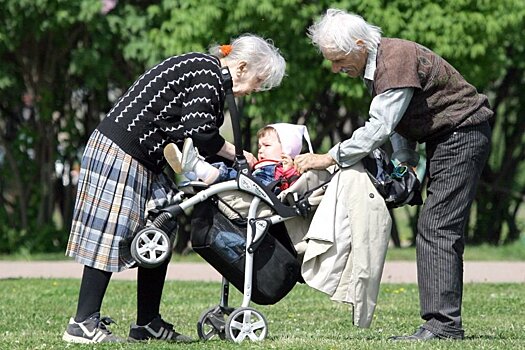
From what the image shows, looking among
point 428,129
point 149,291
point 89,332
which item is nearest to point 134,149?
point 149,291

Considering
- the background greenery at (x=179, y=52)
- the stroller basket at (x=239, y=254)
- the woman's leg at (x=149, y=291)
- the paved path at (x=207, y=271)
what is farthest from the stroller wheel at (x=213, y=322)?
the background greenery at (x=179, y=52)

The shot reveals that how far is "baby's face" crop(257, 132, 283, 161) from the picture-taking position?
6055 mm

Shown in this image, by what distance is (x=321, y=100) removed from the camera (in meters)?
14.0

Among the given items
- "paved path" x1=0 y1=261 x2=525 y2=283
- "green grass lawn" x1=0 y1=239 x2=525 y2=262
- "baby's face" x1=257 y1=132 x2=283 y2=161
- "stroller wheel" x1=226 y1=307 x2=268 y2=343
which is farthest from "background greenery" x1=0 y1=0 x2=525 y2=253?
"stroller wheel" x1=226 y1=307 x2=268 y2=343

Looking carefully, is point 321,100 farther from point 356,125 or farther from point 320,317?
point 320,317

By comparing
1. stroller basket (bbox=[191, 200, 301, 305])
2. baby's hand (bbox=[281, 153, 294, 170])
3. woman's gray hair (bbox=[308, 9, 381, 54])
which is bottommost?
stroller basket (bbox=[191, 200, 301, 305])

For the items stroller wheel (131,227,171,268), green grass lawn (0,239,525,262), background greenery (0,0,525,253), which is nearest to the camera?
stroller wheel (131,227,171,268)

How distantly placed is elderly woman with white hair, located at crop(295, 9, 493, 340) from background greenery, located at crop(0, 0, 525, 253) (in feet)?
19.2

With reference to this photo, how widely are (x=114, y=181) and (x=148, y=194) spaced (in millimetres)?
202

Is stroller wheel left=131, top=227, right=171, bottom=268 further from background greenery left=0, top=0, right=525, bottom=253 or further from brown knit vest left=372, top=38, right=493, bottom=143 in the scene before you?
background greenery left=0, top=0, right=525, bottom=253

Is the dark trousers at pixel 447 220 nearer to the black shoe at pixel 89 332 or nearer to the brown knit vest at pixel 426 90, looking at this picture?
the brown knit vest at pixel 426 90

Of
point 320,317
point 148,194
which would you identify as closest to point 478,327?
point 320,317

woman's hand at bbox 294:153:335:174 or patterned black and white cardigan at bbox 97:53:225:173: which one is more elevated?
patterned black and white cardigan at bbox 97:53:225:173

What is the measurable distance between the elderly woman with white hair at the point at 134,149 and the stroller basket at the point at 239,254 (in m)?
0.29
